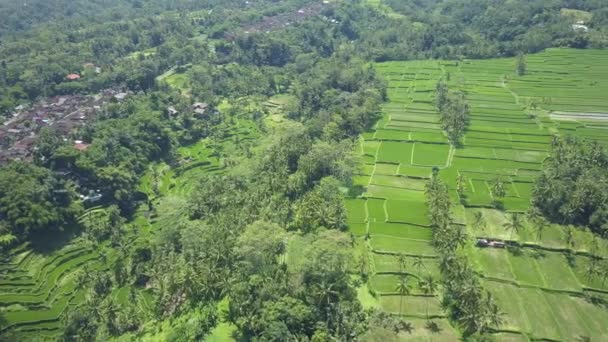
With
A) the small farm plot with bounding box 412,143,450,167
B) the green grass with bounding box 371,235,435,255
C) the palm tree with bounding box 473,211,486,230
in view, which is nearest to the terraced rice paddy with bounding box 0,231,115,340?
the green grass with bounding box 371,235,435,255

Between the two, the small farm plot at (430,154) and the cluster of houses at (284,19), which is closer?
the small farm plot at (430,154)

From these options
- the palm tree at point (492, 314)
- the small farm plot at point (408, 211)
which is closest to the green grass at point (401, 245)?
the small farm plot at point (408, 211)

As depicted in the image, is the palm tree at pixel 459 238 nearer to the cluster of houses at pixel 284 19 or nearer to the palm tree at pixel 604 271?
the palm tree at pixel 604 271

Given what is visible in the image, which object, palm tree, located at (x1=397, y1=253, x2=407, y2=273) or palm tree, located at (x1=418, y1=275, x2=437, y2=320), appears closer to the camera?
palm tree, located at (x1=418, y1=275, x2=437, y2=320)

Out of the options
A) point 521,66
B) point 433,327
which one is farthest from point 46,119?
point 521,66

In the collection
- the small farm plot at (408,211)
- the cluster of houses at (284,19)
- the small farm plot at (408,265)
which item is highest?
the cluster of houses at (284,19)

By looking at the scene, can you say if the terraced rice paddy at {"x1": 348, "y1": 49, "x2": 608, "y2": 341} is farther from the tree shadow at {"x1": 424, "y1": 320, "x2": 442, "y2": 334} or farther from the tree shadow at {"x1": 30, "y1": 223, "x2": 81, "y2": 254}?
the tree shadow at {"x1": 30, "y1": 223, "x2": 81, "y2": 254}

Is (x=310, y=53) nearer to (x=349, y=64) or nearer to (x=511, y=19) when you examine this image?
(x=349, y=64)
